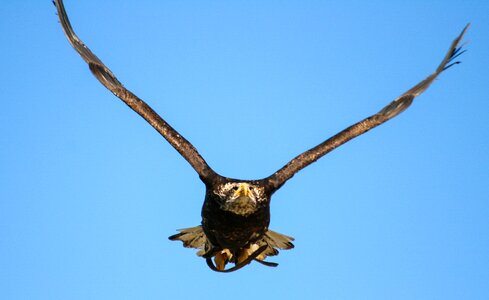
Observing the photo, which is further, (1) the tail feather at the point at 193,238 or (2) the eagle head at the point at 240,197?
(1) the tail feather at the point at 193,238

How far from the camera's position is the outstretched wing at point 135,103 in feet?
26.9

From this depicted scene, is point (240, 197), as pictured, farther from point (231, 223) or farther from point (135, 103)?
point (135, 103)

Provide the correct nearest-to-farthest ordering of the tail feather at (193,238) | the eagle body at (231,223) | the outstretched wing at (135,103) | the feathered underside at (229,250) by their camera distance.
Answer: the eagle body at (231,223), the outstretched wing at (135,103), the feathered underside at (229,250), the tail feather at (193,238)

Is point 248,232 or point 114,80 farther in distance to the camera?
point 114,80

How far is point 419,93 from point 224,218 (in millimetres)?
3535

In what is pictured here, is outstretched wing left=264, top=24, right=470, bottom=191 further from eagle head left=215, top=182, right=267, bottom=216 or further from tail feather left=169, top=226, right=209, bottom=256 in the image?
tail feather left=169, top=226, right=209, bottom=256

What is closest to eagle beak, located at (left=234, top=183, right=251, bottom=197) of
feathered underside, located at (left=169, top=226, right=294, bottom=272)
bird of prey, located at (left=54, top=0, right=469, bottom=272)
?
bird of prey, located at (left=54, top=0, right=469, bottom=272)

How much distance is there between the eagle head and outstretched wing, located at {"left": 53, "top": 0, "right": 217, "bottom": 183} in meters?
0.32

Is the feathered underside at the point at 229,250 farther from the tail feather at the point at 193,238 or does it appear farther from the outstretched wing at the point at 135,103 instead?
the outstretched wing at the point at 135,103

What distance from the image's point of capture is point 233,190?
25.2 feet

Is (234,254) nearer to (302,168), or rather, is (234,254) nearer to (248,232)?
(248,232)

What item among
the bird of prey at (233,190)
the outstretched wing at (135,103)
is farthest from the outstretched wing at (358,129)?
the outstretched wing at (135,103)

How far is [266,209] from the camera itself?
26.2ft

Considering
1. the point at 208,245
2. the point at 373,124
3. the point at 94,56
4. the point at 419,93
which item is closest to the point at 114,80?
the point at 94,56
